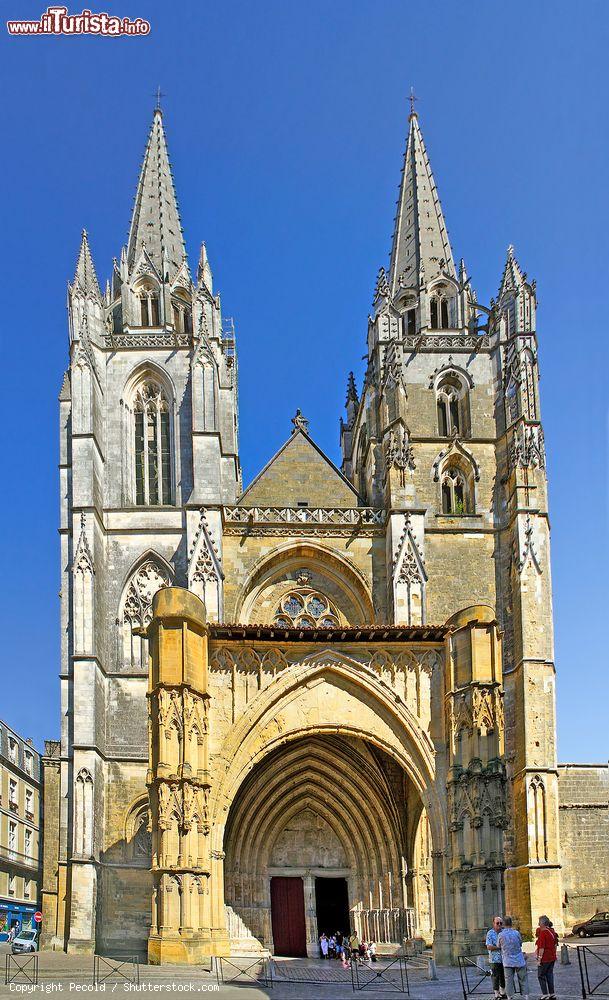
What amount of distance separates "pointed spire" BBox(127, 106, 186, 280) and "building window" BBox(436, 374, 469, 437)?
9.01 metres

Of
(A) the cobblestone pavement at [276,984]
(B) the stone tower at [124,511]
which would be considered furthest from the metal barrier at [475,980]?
(B) the stone tower at [124,511]

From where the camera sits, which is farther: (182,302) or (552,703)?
(182,302)

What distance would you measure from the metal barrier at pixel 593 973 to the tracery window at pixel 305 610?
12.3 m

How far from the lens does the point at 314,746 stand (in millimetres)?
26703

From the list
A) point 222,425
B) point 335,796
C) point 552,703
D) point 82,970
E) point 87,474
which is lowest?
point 82,970

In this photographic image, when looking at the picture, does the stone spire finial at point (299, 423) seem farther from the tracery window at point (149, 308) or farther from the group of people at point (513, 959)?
the group of people at point (513, 959)

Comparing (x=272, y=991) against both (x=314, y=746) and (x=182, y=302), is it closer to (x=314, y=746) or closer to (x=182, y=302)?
(x=314, y=746)

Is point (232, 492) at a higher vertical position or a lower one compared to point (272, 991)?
higher

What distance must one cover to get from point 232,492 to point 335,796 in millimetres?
11586

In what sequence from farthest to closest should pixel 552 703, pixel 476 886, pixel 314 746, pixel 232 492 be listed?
pixel 232 492, pixel 552 703, pixel 314 746, pixel 476 886

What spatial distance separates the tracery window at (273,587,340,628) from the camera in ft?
107

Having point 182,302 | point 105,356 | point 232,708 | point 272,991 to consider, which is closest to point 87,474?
point 105,356

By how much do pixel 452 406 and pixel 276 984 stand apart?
20.3 metres

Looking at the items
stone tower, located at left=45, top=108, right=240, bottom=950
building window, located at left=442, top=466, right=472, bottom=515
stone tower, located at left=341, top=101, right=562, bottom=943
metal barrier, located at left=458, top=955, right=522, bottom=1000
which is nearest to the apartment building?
stone tower, located at left=45, top=108, right=240, bottom=950
